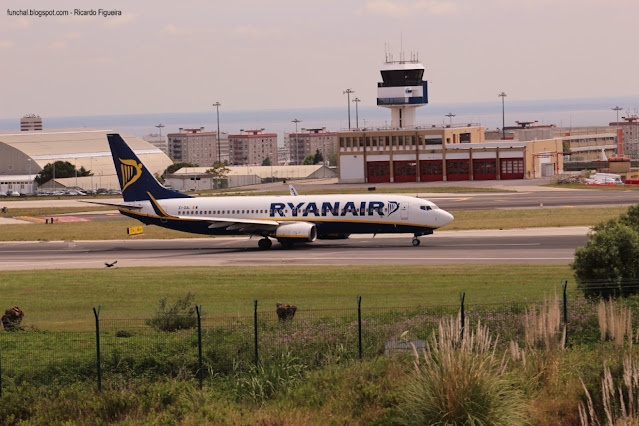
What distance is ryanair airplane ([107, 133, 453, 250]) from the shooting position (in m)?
53.2

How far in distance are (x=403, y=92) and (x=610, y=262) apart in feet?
400

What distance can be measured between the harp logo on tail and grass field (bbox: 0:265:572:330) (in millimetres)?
16692

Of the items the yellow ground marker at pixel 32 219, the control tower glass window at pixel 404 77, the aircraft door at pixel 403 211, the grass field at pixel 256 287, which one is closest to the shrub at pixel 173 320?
the grass field at pixel 256 287

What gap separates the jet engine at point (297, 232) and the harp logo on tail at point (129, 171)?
12.5m

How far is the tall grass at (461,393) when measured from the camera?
16781 millimetres

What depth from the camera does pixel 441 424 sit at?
54.6ft

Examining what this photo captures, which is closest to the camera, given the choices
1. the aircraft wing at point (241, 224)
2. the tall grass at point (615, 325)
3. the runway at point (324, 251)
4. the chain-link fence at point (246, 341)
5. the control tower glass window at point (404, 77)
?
the tall grass at point (615, 325)

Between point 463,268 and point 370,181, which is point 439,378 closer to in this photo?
point 463,268

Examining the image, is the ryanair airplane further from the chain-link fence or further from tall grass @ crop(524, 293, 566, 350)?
tall grass @ crop(524, 293, 566, 350)

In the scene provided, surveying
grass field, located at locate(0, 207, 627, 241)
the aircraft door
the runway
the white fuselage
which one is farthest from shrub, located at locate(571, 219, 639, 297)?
grass field, located at locate(0, 207, 627, 241)

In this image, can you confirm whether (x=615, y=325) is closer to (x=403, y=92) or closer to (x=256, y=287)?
(x=256, y=287)

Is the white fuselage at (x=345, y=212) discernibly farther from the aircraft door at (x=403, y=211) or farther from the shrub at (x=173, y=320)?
the shrub at (x=173, y=320)

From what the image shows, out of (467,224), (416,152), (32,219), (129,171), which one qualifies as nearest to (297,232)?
(129,171)

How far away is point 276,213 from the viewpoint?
184ft
